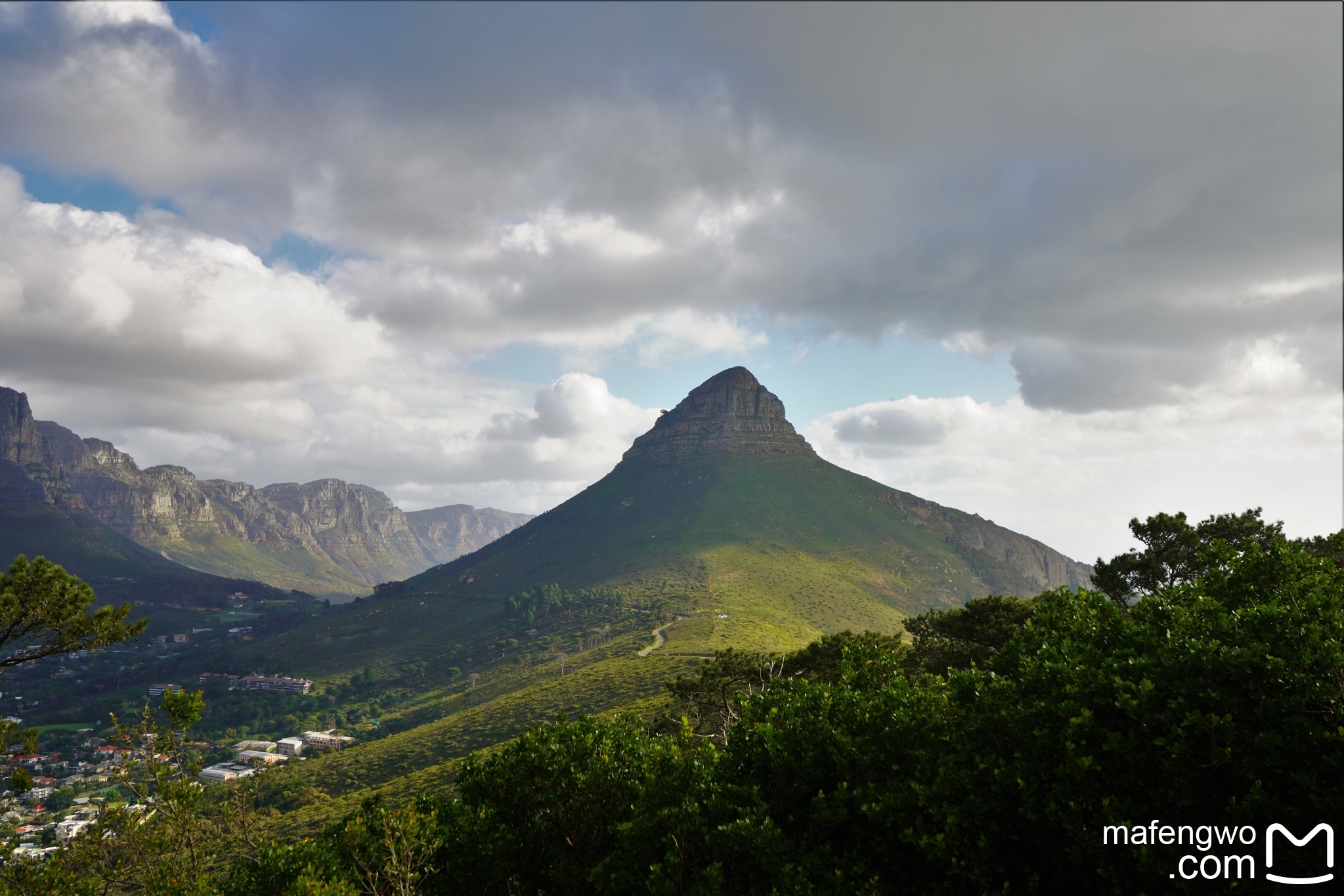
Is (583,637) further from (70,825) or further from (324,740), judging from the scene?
(70,825)

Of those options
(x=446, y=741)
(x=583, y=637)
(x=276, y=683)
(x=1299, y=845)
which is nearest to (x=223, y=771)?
(x=446, y=741)

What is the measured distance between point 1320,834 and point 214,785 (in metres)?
112

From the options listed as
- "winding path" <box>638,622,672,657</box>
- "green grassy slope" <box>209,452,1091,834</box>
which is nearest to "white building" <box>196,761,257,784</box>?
"green grassy slope" <box>209,452,1091,834</box>

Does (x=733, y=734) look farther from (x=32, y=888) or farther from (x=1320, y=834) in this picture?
(x=32, y=888)

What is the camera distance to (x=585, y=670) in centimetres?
11031

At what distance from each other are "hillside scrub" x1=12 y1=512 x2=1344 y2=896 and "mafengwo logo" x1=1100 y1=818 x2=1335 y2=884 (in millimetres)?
121

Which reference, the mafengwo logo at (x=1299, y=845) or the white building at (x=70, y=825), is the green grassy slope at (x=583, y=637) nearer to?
the white building at (x=70, y=825)

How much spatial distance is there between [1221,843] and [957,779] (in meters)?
4.34

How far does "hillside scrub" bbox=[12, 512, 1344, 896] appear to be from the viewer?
12.6 metres

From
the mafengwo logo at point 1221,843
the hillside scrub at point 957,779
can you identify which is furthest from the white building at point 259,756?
the mafengwo logo at point 1221,843

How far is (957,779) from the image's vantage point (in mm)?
14250

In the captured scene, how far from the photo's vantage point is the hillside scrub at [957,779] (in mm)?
12625

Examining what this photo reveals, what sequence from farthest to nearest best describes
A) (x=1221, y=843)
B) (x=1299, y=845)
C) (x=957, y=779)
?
1. (x=957, y=779)
2. (x=1221, y=843)
3. (x=1299, y=845)

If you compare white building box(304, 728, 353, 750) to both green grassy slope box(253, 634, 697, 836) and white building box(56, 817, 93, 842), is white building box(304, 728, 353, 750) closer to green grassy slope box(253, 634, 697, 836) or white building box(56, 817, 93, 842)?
green grassy slope box(253, 634, 697, 836)
